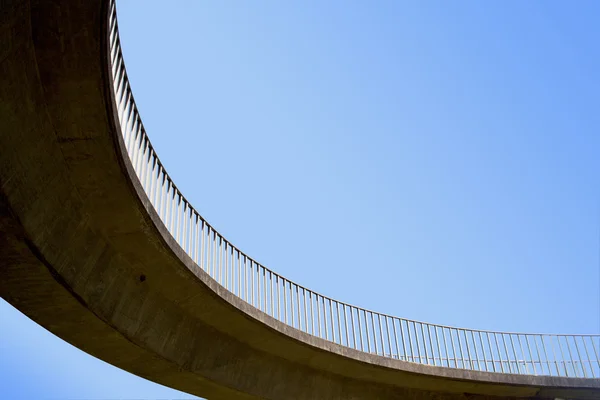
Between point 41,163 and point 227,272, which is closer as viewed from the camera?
point 41,163

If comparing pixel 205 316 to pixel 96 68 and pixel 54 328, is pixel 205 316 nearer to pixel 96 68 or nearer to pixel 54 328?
pixel 54 328

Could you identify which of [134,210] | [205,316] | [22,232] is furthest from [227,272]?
[22,232]

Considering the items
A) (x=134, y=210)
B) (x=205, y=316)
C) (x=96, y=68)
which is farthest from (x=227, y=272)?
(x=96, y=68)

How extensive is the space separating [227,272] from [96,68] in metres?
8.07

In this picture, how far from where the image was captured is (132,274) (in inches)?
536

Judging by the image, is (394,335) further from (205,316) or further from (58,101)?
(58,101)

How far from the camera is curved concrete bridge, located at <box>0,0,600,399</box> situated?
32.1ft

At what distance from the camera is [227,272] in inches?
661

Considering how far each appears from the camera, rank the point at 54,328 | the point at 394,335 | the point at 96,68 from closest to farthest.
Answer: the point at 96,68, the point at 54,328, the point at 394,335

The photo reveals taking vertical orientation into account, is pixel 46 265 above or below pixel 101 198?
below

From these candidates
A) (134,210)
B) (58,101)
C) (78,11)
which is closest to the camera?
(78,11)

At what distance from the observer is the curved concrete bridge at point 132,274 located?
9.80 meters

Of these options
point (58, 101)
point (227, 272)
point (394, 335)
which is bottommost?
point (58, 101)

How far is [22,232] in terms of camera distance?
34.2ft
